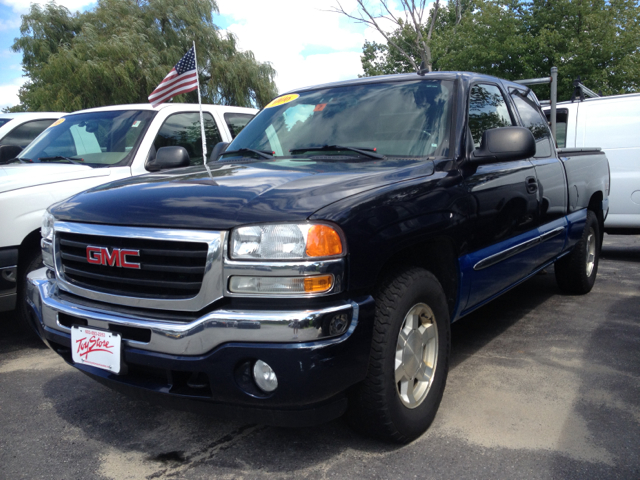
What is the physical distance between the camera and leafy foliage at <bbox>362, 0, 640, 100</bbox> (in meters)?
19.0

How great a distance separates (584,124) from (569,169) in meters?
3.46

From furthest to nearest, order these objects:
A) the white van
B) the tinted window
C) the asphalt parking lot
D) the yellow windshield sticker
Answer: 1. the tinted window
2. the white van
3. the yellow windshield sticker
4. the asphalt parking lot

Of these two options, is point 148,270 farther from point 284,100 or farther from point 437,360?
point 284,100

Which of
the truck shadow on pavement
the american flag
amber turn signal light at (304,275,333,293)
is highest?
the american flag

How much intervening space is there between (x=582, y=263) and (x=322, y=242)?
3905 mm

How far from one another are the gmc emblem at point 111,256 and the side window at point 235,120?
156 inches

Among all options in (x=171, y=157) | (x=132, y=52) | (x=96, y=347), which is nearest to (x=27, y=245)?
(x=171, y=157)

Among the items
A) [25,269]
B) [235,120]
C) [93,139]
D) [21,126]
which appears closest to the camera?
[25,269]

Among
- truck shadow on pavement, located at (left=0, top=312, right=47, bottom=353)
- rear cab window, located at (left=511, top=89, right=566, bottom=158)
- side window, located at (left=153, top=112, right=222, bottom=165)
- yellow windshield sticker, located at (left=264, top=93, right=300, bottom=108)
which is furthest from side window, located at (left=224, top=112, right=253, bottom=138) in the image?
rear cab window, located at (left=511, top=89, right=566, bottom=158)

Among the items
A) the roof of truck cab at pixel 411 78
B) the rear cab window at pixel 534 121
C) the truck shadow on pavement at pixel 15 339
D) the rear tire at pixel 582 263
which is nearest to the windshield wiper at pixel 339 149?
the roof of truck cab at pixel 411 78

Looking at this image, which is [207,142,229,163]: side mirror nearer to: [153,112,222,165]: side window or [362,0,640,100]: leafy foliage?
[153,112,222,165]: side window

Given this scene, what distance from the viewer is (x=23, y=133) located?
727 cm

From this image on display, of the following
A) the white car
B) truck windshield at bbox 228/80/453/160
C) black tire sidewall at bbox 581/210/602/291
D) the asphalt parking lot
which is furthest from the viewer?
the white car

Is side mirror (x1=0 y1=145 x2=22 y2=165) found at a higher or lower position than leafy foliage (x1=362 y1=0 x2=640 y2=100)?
lower
